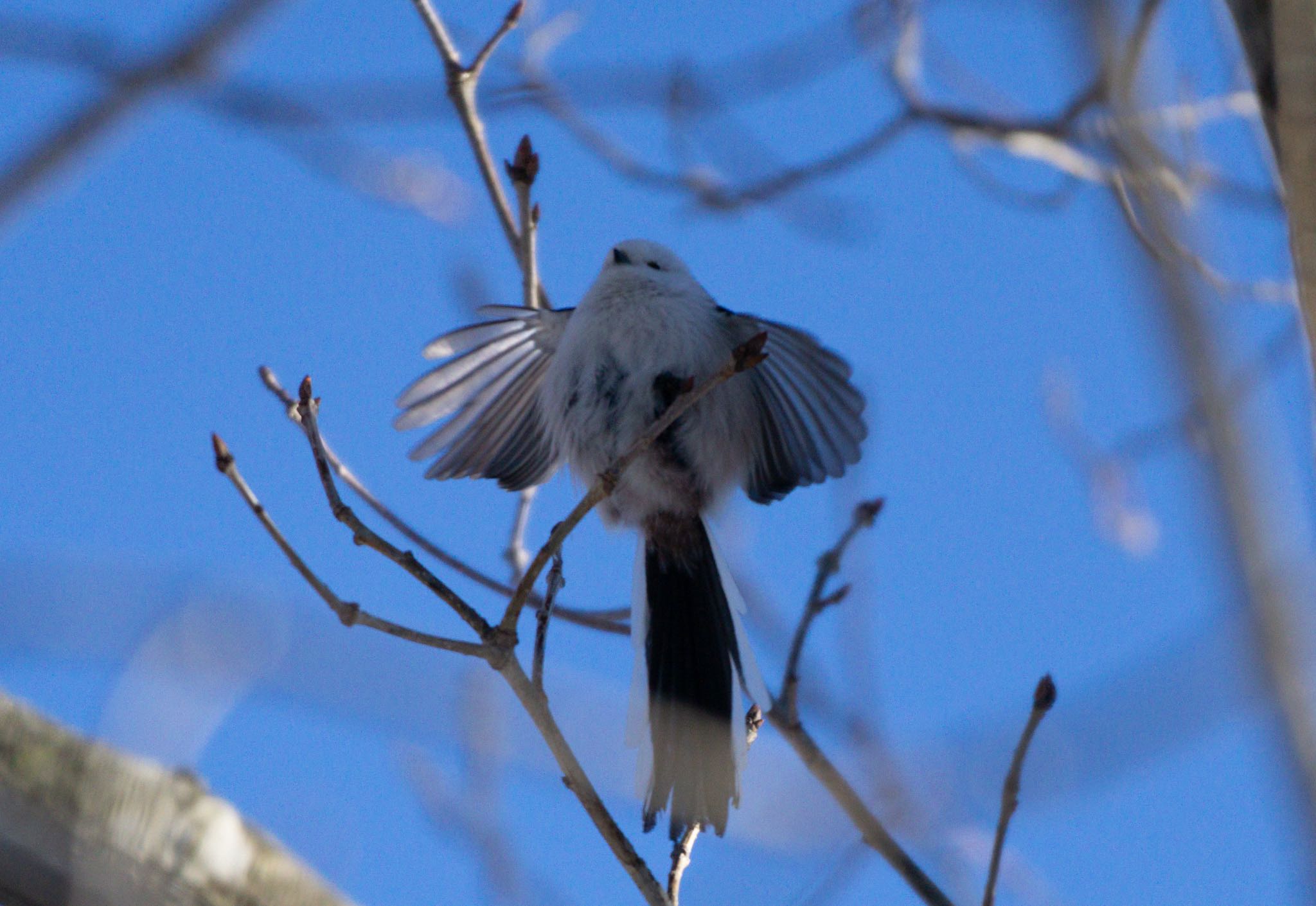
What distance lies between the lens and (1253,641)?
0.79m

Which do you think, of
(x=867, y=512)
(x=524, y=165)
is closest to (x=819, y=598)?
(x=867, y=512)

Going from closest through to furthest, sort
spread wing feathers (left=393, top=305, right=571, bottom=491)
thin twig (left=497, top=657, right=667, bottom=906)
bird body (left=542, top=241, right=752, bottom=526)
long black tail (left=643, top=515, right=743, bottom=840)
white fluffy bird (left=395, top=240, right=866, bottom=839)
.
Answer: thin twig (left=497, top=657, right=667, bottom=906), long black tail (left=643, top=515, right=743, bottom=840), white fluffy bird (left=395, top=240, right=866, bottom=839), bird body (left=542, top=241, right=752, bottom=526), spread wing feathers (left=393, top=305, right=571, bottom=491)

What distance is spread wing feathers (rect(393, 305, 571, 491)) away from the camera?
8.87 feet

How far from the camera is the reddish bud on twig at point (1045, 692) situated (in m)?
1.65

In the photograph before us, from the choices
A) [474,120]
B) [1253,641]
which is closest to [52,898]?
[1253,641]

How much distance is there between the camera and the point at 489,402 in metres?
2.80

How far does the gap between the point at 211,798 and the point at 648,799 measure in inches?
31.9

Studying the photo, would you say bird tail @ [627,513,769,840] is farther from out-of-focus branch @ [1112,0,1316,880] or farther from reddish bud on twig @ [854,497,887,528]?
out-of-focus branch @ [1112,0,1316,880]

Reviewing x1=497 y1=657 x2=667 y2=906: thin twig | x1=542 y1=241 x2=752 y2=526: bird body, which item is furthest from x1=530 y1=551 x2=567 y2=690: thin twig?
x1=542 y1=241 x2=752 y2=526: bird body

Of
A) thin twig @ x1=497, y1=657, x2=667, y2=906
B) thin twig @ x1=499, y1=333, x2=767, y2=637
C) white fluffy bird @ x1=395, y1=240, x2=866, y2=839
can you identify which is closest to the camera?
thin twig @ x1=497, y1=657, x2=667, y2=906

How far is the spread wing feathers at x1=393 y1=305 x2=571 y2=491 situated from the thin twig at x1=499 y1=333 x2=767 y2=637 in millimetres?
874

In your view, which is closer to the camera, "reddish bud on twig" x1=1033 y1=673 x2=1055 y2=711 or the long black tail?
"reddish bud on twig" x1=1033 y1=673 x2=1055 y2=711

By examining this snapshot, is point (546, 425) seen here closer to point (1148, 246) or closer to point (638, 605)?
point (638, 605)

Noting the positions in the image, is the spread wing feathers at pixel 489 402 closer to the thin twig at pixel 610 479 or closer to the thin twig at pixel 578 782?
the thin twig at pixel 610 479
